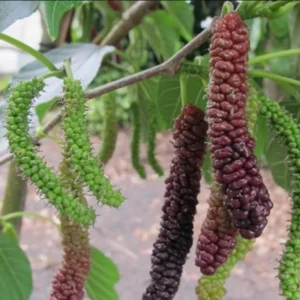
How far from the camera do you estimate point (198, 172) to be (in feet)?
1.82

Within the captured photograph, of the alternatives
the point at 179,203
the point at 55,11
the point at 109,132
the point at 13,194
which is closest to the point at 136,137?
the point at 109,132

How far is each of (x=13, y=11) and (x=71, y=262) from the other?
0.89 ft

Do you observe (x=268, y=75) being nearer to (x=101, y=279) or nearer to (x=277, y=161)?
(x=277, y=161)

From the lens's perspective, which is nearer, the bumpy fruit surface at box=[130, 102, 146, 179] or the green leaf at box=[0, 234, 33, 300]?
the green leaf at box=[0, 234, 33, 300]

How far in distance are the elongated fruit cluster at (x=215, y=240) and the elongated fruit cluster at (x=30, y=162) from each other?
0.28 feet

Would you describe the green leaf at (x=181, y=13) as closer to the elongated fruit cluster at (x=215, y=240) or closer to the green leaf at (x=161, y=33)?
the green leaf at (x=161, y=33)

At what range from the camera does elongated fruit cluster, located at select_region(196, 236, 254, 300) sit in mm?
559

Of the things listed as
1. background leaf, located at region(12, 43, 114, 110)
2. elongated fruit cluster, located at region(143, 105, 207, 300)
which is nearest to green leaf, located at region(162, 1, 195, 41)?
background leaf, located at region(12, 43, 114, 110)

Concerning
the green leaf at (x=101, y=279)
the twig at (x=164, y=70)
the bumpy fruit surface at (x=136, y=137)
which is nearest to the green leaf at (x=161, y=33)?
the bumpy fruit surface at (x=136, y=137)

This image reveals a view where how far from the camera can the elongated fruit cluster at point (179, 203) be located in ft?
1.81

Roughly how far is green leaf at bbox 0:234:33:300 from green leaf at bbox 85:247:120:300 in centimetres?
8

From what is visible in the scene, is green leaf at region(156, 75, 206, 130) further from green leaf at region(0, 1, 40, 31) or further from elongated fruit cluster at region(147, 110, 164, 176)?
green leaf at region(0, 1, 40, 31)

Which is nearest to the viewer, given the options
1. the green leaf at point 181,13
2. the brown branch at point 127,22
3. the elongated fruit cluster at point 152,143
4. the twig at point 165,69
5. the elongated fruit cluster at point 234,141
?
the elongated fruit cluster at point 234,141

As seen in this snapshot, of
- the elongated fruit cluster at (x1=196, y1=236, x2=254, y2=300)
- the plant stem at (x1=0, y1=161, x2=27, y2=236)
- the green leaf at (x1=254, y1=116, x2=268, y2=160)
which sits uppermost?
the green leaf at (x1=254, y1=116, x2=268, y2=160)
